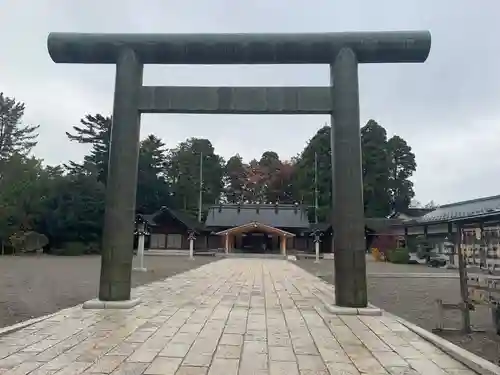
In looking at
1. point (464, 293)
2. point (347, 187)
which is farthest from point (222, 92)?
point (464, 293)

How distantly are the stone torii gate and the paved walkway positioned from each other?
52.6 inches

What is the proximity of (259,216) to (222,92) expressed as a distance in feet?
116

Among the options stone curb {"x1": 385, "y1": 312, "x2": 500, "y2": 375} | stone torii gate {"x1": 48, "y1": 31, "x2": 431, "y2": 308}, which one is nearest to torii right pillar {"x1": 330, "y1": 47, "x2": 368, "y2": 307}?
stone torii gate {"x1": 48, "y1": 31, "x2": 431, "y2": 308}

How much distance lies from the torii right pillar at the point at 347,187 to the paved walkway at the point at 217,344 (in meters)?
0.62

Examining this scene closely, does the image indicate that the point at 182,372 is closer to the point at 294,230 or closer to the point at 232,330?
the point at 232,330

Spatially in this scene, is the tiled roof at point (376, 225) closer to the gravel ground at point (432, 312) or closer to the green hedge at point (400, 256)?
→ the green hedge at point (400, 256)

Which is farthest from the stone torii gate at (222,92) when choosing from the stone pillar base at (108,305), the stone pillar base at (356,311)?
the stone pillar base at (356,311)

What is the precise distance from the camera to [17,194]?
115 feet

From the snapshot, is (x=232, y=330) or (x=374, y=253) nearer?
(x=232, y=330)

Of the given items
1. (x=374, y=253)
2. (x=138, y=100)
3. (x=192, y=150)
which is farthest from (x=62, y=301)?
(x=192, y=150)

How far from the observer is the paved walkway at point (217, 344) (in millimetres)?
3871

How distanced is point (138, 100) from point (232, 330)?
4.59m

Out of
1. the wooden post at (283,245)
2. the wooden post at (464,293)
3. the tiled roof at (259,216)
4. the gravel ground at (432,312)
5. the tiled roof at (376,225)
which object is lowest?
the gravel ground at (432,312)

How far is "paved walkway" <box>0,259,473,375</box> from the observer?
3871 millimetres
